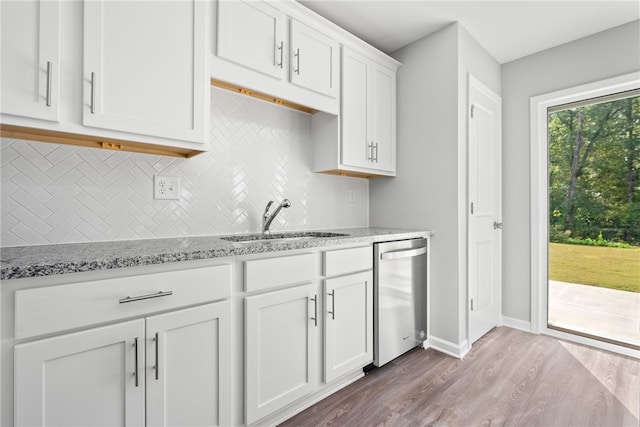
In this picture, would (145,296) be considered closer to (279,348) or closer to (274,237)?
(279,348)

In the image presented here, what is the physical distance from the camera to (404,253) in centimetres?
219

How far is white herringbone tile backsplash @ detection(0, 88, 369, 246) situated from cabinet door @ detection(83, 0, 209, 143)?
0.38 m

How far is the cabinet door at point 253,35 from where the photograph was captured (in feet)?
5.28

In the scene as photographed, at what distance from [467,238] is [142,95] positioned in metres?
2.34

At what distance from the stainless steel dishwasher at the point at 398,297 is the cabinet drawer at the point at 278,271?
1.91 ft

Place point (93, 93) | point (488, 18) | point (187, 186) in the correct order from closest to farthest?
point (93, 93) → point (187, 186) → point (488, 18)

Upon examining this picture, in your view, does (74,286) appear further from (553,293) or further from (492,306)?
(553,293)

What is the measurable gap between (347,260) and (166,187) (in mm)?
1146

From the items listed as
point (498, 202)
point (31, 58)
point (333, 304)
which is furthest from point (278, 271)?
point (498, 202)

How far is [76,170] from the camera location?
1.49 m

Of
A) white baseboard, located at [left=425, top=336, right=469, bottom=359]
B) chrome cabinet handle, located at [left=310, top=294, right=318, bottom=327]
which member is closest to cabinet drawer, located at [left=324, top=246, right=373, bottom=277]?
chrome cabinet handle, located at [left=310, top=294, right=318, bottom=327]

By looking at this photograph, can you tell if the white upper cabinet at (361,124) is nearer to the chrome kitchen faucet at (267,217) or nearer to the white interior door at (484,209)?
the chrome kitchen faucet at (267,217)

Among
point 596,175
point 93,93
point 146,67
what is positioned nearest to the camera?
point 93,93

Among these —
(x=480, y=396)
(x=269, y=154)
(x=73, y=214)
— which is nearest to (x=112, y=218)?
(x=73, y=214)
